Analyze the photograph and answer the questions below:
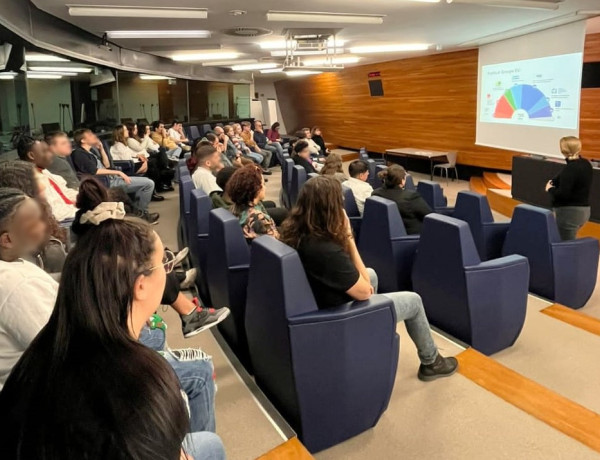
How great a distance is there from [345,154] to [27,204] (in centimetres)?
1260

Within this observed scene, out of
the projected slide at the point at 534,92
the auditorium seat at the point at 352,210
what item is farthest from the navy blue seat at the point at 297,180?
the projected slide at the point at 534,92

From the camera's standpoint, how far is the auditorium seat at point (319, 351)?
195 cm

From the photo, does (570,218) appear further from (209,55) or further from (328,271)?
(209,55)

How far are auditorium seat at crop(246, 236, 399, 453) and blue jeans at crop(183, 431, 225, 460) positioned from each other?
56 cm

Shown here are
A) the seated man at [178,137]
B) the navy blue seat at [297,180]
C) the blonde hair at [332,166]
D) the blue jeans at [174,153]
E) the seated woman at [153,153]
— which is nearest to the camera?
the blonde hair at [332,166]

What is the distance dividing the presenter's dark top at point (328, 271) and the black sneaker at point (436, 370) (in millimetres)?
698

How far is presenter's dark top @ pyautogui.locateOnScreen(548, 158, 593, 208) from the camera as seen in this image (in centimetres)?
436

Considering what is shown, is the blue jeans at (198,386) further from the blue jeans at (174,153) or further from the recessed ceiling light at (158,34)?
the blue jeans at (174,153)

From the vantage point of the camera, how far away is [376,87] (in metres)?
12.4

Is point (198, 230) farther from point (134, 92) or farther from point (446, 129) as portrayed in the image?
point (446, 129)

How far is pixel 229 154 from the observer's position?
902cm

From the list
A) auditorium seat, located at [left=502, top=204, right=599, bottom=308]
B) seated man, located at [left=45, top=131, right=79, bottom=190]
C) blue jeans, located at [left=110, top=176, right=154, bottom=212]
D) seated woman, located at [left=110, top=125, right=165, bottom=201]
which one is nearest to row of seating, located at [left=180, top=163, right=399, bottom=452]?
auditorium seat, located at [left=502, top=204, right=599, bottom=308]

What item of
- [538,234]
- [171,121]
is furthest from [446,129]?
[538,234]

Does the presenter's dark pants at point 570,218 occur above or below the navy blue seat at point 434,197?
below
